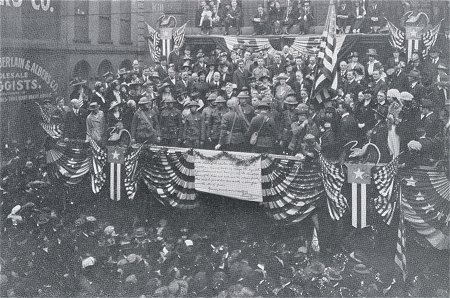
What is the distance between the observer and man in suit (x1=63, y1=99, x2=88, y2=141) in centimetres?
1086

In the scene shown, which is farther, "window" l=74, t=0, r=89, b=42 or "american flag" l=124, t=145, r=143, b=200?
"window" l=74, t=0, r=89, b=42

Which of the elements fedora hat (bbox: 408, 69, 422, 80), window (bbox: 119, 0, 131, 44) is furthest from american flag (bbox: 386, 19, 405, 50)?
window (bbox: 119, 0, 131, 44)

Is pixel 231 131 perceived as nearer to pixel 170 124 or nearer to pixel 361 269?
pixel 170 124

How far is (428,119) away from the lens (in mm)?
8398

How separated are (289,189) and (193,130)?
2.28 metres

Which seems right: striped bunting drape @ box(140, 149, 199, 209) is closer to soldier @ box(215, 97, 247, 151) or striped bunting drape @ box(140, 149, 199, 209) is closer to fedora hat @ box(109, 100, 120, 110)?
soldier @ box(215, 97, 247, 151)

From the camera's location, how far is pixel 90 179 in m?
10.4

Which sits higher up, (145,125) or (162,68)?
(162,68)

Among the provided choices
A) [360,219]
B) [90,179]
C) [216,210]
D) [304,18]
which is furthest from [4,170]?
[304,18]

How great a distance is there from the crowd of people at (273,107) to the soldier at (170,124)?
0.02 metres

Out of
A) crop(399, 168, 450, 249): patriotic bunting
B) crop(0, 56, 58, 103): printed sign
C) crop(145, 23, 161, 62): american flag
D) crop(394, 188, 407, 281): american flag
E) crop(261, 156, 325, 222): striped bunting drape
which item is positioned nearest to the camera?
crop(399, 168, 450, 249): patriotic bunting

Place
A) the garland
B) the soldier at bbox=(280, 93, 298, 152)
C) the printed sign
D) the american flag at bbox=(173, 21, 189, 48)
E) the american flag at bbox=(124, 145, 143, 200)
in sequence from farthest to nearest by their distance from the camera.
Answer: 1. the american flag at bbox=(173, 21, 189, 48)
2. the printed sign
3. the american flag at bbox=(124, 145, 143, 200)
4. the soldier at bbox=(280, 93, 298, 152)
5. the garland

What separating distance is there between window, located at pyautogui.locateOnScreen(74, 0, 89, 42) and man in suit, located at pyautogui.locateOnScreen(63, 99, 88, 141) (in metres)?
5.29

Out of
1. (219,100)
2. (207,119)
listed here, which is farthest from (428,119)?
(207,119)
